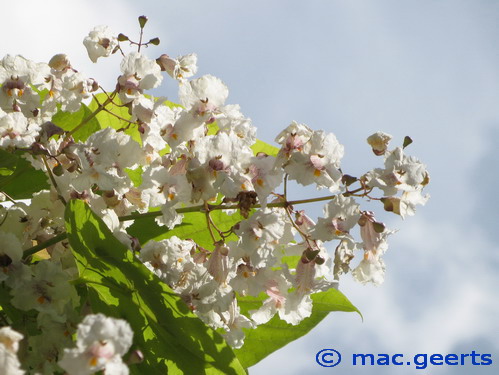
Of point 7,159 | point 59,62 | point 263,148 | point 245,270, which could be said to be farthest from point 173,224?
point 263,148

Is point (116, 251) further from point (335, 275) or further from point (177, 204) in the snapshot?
point (335, 275)

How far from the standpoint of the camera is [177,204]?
889 mm

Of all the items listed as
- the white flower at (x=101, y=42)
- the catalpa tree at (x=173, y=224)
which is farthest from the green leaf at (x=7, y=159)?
the white flower at (x=101, y=42)

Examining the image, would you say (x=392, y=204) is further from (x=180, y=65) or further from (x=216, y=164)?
(x=180, y=65)

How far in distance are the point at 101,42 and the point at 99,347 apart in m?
0.54

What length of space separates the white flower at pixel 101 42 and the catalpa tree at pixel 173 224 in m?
0.08

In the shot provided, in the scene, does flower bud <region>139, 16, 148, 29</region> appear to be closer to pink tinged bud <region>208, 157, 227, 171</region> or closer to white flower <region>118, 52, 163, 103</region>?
white flower <region>118, 52, 163, 103</region>

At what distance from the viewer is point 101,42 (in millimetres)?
1029

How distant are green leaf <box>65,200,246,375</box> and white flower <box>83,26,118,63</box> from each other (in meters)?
0.28

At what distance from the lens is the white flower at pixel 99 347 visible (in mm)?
599

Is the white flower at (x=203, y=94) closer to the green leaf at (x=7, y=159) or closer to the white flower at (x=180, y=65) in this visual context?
the white flower at (x=180, y=65)

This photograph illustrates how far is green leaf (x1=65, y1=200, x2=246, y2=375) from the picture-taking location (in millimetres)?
832

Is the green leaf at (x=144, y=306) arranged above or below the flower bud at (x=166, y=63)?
below

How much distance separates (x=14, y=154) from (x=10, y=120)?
0.04m
